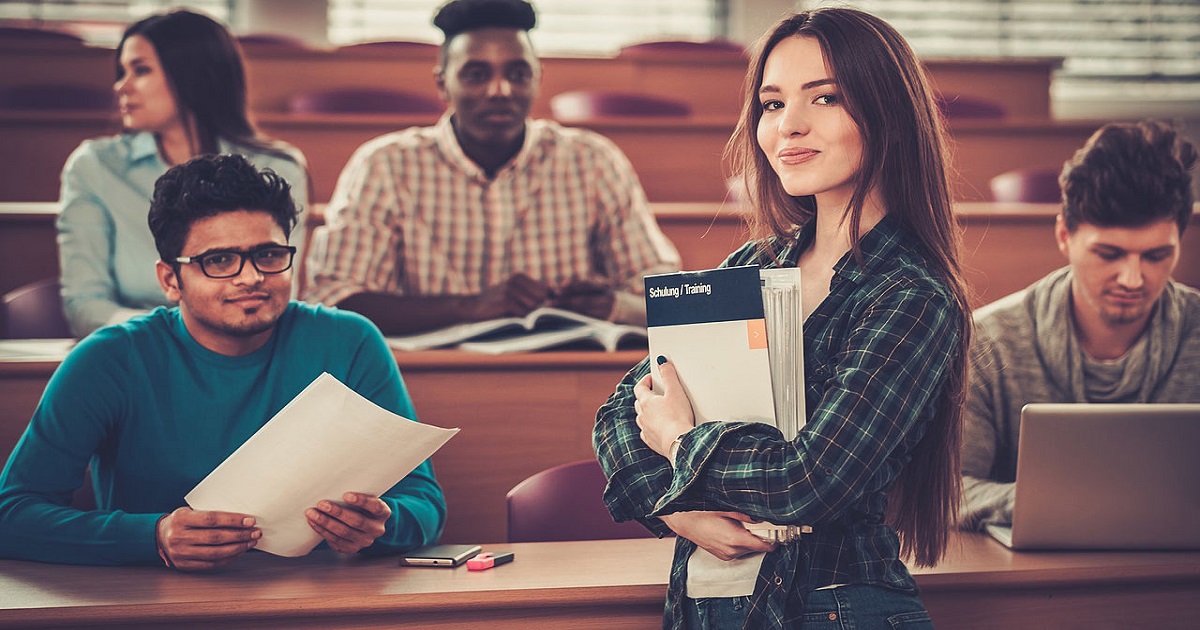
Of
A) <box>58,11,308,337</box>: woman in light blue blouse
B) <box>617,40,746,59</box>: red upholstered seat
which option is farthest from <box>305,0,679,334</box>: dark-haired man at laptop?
<box>617,40,746,59</box>: red upholstered seat

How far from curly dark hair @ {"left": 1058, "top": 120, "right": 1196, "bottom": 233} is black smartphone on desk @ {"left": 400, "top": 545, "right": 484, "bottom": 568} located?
1152 mm

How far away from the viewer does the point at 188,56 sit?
8.64 ft

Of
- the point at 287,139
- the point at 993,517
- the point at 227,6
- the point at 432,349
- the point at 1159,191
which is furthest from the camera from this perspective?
the point at 227,6

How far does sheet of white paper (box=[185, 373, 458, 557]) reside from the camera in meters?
1.33

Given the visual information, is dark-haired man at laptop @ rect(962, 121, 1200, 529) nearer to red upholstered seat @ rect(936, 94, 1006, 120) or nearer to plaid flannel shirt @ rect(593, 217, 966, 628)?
plaid flannel shirt @ rect(593, 217, 966, 628)

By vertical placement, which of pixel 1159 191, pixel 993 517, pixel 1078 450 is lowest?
pixel 993 517

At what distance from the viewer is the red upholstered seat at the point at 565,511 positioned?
175cm

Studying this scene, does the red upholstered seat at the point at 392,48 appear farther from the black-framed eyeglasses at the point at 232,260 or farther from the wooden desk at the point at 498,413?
the black-framed eyeglasses at the point at 232,260

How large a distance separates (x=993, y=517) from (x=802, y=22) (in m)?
0.80

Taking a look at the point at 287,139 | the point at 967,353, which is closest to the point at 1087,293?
the point at 967,353

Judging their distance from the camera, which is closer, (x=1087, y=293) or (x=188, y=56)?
(x=1087, y=293)

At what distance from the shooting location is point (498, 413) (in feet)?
Answer: 7.18

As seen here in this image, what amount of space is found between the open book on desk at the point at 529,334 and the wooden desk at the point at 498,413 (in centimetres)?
4

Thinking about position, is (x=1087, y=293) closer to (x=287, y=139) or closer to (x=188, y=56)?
(x=188, y=56)
